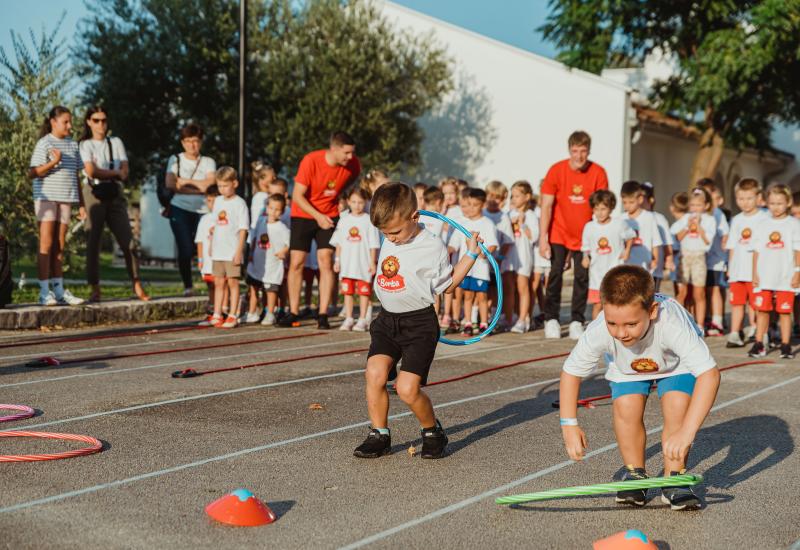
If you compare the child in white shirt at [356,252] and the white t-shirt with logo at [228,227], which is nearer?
the white t-shirt with logo at [228,227]

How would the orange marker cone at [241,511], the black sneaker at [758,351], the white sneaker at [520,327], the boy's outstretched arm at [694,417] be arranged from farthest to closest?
the white sneaker at [520,327] < the black sneaker at [758,351] < the boy's outstretched arm at [694,417] < the orange marker cone at [241,511]

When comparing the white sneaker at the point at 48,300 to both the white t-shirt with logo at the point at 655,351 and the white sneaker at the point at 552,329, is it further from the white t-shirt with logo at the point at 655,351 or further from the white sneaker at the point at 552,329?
the white t-shirt with logo at the point at 655,351

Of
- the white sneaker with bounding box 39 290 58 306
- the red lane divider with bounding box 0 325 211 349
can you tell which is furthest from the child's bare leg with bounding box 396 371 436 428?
the white sneaker with bounding box 39 290 58 306

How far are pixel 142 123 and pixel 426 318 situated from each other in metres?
24.7

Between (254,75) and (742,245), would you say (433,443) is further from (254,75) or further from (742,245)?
(254,75)

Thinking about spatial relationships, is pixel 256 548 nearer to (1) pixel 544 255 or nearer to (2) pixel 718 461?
(2) pixel 718 461

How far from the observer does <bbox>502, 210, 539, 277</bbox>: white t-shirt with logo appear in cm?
1313

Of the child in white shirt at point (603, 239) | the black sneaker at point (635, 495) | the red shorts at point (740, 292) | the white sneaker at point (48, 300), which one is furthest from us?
the white sneaker at point (48, 300)

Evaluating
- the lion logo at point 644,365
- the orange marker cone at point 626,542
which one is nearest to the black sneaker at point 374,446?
the lion logo at point 644,365

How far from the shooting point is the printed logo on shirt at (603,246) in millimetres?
12102

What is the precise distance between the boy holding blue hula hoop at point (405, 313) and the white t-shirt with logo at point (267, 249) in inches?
265

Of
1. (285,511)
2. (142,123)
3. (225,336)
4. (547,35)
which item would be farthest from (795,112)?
(285,511)

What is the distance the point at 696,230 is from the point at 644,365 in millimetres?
8742

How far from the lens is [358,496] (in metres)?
5.09
